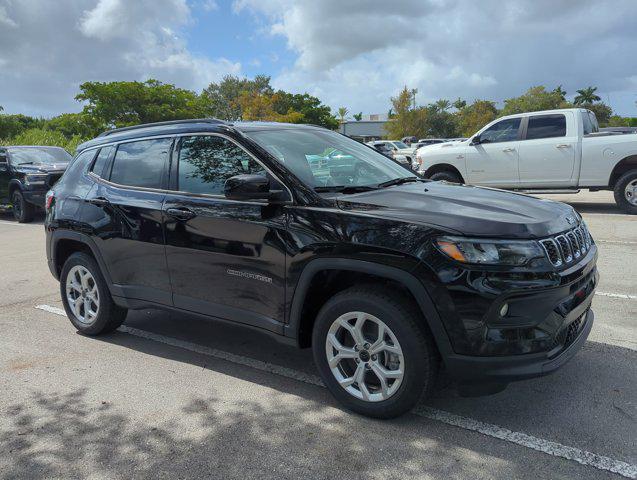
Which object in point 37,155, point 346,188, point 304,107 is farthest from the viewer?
point 304,107

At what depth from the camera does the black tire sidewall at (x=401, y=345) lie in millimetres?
2953

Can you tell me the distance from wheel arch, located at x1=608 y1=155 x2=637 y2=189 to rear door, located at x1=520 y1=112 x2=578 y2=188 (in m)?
0.67

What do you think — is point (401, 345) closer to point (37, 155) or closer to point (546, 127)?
point (546, 127)

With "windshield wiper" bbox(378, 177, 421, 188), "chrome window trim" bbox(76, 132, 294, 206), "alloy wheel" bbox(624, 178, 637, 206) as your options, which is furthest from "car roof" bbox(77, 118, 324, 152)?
"alloy wheel" bbox(624, 178, 637, 206)

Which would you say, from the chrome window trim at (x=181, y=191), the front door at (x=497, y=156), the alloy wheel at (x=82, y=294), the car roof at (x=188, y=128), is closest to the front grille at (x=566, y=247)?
the chrome window trim at (x=181, y=191)

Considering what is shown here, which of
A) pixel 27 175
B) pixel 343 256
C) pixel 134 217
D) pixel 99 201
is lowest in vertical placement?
pixel 343 256

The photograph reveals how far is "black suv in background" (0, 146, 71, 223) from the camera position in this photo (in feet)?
41.9

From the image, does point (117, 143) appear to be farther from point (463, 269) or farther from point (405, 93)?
point (405, 93)

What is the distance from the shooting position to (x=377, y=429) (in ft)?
10.3

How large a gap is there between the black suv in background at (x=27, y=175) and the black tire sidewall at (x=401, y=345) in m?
11.2

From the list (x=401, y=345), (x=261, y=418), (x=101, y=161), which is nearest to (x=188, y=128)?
(x=101, y=161)

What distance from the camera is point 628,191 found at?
10164 millimetres

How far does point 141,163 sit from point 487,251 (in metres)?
2.84

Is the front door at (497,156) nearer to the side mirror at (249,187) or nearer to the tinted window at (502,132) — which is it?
the tinted window at (502,132)
